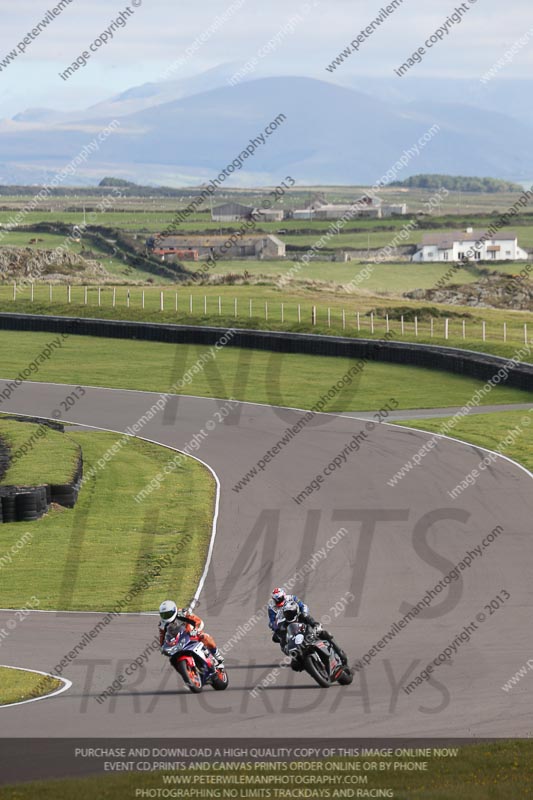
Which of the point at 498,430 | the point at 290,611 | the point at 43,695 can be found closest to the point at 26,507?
the point at 43,695

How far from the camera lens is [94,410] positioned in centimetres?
4353

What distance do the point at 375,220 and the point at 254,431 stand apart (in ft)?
487

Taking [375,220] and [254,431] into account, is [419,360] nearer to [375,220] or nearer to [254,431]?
[254,431]

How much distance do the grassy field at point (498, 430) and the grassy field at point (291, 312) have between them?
37.4 feet

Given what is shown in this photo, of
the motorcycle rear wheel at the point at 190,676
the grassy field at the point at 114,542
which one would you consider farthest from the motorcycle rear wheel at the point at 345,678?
the grassy field at the point at 114,542

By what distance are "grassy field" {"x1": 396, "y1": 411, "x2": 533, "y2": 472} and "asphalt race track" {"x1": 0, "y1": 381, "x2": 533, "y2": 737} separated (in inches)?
29.6

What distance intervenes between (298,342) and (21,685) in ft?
131

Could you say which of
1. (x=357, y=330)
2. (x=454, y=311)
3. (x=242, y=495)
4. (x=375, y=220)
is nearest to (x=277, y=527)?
(x=242, y=495)

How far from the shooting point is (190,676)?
15734mm
